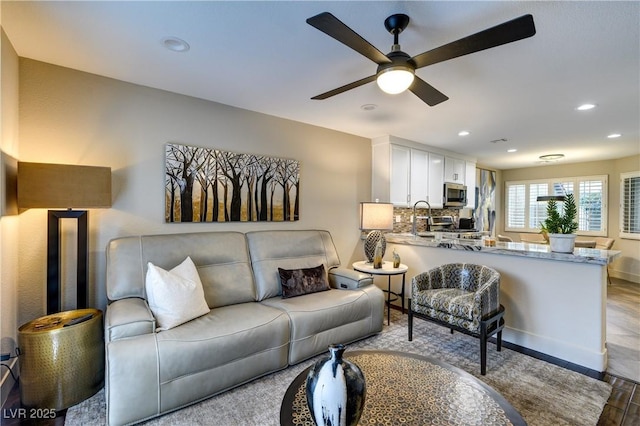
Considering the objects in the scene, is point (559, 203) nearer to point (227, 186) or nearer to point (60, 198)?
point (227, 186)

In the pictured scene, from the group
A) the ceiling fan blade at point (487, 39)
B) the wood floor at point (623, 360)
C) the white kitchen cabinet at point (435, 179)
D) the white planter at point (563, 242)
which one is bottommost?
the wood floor at point (623, 360)

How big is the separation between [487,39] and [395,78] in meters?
0.50

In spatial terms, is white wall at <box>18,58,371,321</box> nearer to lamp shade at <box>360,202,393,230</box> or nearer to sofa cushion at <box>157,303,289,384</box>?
lamp shade at <box>360,202,393,230</box>

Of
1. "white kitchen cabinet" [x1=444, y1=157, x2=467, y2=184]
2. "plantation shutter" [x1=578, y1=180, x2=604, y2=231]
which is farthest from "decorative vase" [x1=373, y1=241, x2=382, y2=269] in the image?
"plantation shutter" [x1=578, y1=180, x2=604, y2=231]

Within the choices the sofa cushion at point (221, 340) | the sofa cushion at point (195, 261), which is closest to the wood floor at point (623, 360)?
the sofa cushion at point (221, 340)

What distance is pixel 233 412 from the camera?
1.98 meters

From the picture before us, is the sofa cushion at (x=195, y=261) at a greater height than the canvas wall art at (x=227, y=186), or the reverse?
the canvas wall art at (x=227, y=186)

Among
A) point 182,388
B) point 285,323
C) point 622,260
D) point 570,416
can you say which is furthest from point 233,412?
point 622,260

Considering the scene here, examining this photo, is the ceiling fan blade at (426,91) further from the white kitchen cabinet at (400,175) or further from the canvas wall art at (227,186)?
the white kitchen cabinet at (400,175)

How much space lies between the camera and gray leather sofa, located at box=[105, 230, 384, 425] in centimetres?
185

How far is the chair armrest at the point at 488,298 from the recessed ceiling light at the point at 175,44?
3.04 m

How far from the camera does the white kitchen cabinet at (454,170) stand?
214 inches

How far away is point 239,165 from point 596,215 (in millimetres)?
7547

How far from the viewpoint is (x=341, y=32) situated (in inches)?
56.9
